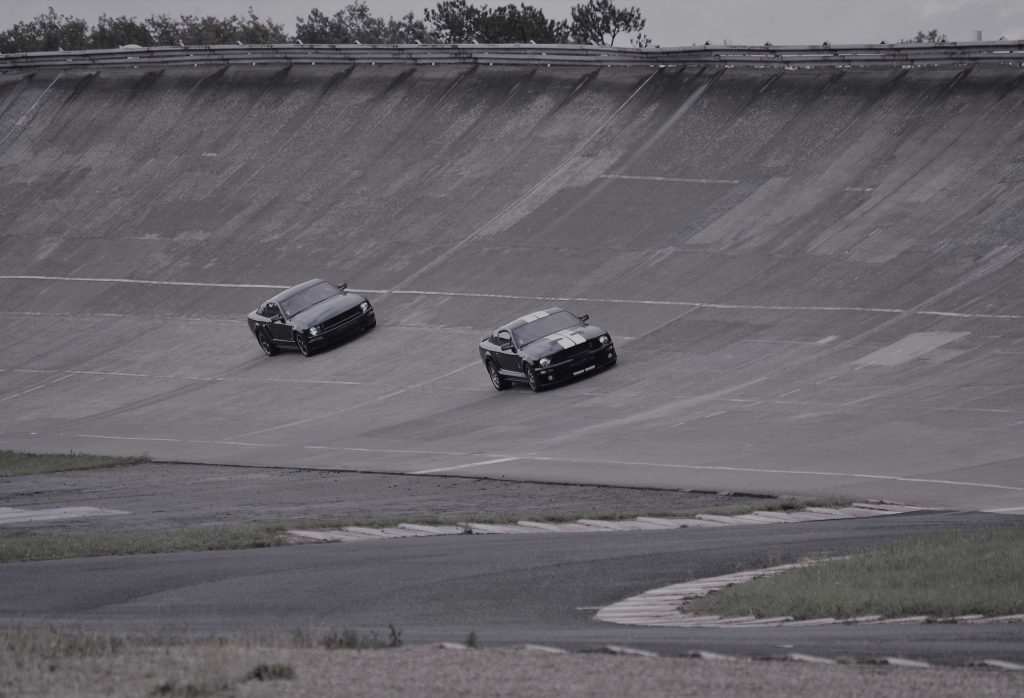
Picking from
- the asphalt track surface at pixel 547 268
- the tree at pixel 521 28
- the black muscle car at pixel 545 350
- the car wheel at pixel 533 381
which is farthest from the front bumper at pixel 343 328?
the tree at pixel 521 28

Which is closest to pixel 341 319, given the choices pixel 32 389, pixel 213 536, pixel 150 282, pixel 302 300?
pixel 302 300

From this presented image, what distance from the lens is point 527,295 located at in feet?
133

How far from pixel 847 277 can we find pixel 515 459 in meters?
13.1

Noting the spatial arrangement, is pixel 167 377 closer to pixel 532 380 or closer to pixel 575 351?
pixel 532 380

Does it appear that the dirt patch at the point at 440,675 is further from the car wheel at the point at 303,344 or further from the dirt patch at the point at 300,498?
the car wheel at the point at 303,344

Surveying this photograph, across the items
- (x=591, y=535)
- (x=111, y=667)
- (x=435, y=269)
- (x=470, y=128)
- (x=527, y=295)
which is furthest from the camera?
(x=470, y=128)

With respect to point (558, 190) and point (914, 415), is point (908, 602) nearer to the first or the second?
point (914, 415)

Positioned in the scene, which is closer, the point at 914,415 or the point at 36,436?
the point at 914,415

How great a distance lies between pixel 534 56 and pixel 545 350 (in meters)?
25.8

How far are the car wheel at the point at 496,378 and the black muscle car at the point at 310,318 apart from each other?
7331 millimetres

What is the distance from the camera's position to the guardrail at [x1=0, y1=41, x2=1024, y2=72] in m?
44.6

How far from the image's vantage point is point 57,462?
3033 cm

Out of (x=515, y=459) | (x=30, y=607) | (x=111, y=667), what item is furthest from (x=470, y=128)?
(x=111, y=667)

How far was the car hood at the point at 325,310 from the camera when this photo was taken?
39344mm
